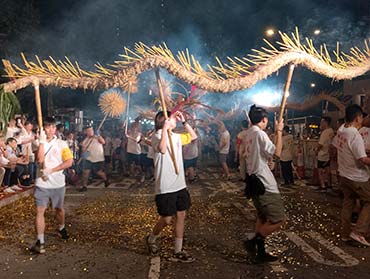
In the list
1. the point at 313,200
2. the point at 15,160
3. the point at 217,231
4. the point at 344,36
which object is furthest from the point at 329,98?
the point at 15,160

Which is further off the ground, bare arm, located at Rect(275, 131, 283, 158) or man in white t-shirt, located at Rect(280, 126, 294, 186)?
bare arm, located at Rect(275, 131, 283, 158)

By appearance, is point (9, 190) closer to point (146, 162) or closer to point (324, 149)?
point (146, 162)

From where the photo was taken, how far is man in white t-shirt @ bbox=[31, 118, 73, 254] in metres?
5.25

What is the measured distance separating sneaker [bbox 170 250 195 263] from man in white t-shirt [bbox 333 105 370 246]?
2.63m

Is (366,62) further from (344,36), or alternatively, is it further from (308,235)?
(344,36)

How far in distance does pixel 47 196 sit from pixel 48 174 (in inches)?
13.9

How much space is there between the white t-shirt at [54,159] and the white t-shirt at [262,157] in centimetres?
284

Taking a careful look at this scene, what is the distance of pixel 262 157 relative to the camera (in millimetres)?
4793

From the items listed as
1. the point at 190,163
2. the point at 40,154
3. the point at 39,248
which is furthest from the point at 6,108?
the point at 39,248

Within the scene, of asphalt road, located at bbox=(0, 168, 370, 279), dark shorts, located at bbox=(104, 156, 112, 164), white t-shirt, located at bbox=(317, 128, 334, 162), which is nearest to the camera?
asphalt road, located at bbox=(0, 168, 370, 279)

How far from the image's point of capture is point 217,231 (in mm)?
6359

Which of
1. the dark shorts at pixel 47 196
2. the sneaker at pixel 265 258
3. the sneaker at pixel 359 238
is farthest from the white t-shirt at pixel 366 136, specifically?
the dark shorts at pixel 47 196

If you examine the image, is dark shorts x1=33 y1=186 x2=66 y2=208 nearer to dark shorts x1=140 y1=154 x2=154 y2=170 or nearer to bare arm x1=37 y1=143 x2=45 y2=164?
bare arm x1=37 y1=143 x2=45 y2=164

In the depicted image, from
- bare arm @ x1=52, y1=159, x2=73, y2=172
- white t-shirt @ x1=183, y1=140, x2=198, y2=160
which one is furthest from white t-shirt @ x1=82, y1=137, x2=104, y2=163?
bare arm @ x1=52, y1=159, x2=73, y2=172
